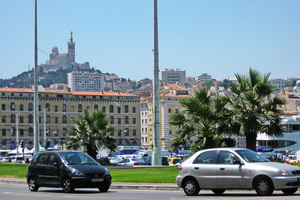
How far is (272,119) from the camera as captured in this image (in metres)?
33.3

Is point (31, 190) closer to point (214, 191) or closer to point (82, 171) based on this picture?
point (82, 171)

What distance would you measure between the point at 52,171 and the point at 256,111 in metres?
15.1

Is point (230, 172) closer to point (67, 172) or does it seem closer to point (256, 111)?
point (67, 172)

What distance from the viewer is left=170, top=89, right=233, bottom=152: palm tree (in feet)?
112

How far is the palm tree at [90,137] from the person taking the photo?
45031 mm

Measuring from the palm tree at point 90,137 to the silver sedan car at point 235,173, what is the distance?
2614cm

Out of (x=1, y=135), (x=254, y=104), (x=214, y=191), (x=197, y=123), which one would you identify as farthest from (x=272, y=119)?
(x=1, y=135)

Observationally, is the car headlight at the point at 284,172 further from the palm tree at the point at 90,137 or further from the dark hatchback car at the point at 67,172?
the palm tree at the point at 90,137

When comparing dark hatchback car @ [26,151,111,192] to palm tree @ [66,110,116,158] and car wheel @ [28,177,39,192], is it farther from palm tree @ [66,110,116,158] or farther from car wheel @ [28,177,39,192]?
palm tree @ [66,110,116,158]

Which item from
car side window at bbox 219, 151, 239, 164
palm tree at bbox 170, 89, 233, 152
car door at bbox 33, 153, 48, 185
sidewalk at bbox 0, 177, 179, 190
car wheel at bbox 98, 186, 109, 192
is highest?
palm tree at bbox 170, 89, 233, 152

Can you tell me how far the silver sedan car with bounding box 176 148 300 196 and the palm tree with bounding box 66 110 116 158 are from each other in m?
26.1

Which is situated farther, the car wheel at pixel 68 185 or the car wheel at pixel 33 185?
the car wheel at pixel 33 185

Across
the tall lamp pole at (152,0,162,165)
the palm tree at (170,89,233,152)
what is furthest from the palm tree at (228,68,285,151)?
the tall lamp pole at (152,0,162,165)

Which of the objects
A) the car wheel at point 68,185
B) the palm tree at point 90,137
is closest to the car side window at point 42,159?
the car wheel at point 68,185
